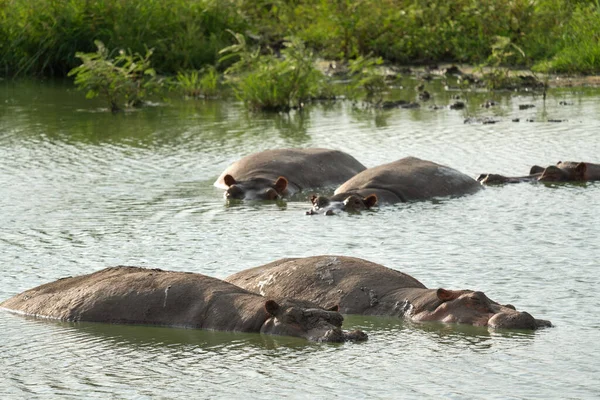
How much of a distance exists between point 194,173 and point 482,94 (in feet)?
28.1

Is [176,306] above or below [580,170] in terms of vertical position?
below

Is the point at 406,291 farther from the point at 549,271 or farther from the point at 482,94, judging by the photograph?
the point at 482,94

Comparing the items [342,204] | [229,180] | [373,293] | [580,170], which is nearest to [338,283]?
[373,293]

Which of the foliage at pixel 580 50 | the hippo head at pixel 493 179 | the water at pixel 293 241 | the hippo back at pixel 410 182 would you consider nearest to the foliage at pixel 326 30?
the foliage at pixel 580 50

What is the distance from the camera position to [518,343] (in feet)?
21.8

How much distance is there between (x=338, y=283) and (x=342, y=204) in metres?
3.67

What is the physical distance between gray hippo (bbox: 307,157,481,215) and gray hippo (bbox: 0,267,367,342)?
3.72m

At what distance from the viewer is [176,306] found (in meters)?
7.12

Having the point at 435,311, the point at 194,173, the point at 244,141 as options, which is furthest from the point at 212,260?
the point at 244,141

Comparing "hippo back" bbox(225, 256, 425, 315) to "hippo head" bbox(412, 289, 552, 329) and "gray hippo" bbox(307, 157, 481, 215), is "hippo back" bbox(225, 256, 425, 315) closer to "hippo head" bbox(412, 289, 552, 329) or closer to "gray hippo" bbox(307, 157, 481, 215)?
"hippo head" bbox(412, 289, 552, 329)

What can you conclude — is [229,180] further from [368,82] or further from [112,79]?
[368,82]

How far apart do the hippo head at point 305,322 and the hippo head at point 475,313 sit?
0.55m

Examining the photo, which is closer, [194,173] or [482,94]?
[194,173]

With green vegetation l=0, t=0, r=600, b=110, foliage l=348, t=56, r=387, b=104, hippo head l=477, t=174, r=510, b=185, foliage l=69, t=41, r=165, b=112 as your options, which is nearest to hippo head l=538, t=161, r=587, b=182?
hippo head l=477, t=174, r=510, b=185
